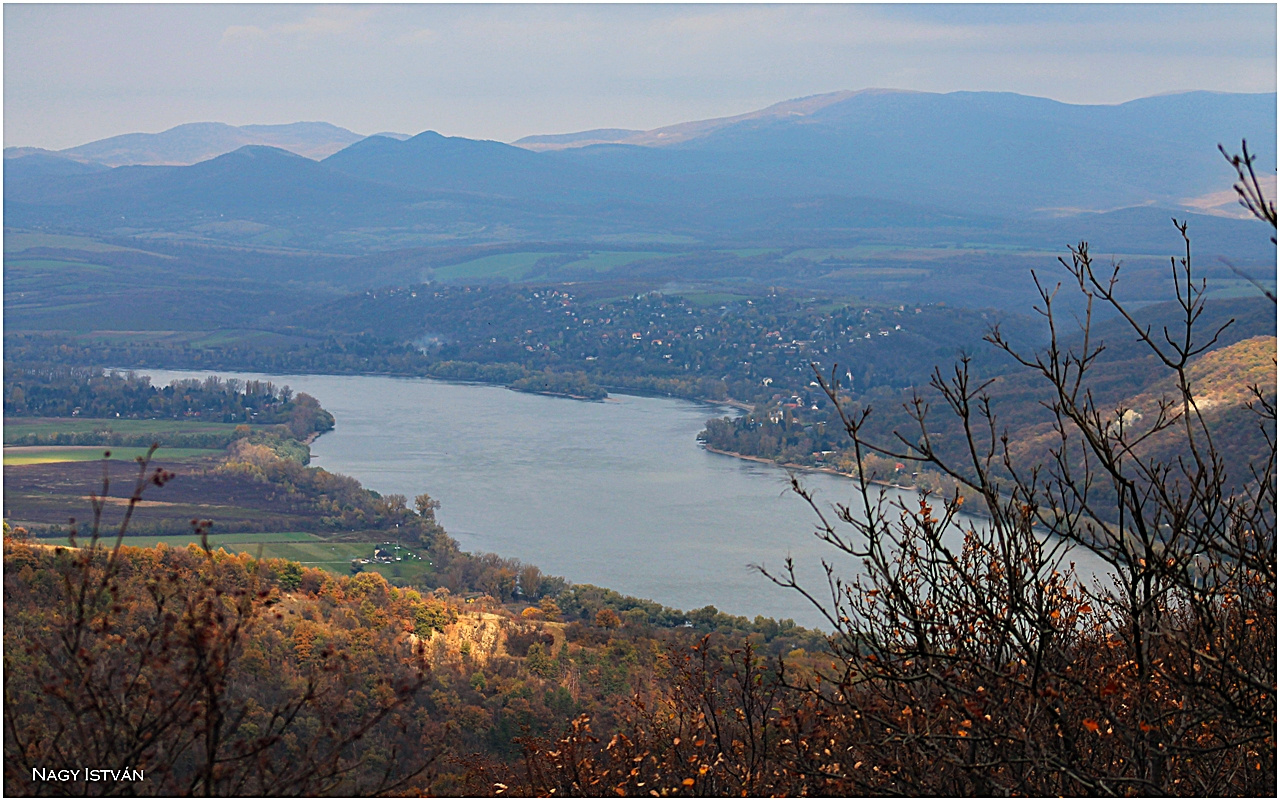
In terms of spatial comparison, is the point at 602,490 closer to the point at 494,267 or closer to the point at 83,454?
the point at 83,454

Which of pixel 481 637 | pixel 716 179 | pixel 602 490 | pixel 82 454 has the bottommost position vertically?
pixel 82 454

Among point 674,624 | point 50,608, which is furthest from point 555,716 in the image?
point 674,624

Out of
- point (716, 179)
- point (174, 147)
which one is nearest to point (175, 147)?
point (174, 147)

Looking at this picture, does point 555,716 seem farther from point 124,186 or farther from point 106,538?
point 124,186

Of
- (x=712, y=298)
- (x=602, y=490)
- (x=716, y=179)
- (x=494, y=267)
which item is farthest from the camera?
(x=716, y=179)

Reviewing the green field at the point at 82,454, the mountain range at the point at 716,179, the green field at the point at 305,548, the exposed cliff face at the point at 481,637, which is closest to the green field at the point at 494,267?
the mountain range at the point at 716,179

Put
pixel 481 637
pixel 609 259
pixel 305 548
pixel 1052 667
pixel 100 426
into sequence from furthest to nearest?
1. pixel 609 259
2. pixel 100 426
3. pixel 305 548
4. pixel 481 637
5. pixel 1052 667
